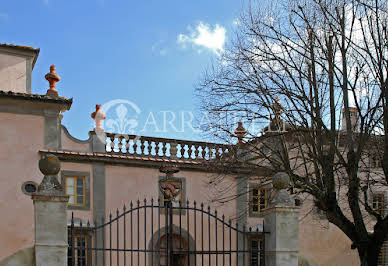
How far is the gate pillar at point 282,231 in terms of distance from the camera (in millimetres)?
9506

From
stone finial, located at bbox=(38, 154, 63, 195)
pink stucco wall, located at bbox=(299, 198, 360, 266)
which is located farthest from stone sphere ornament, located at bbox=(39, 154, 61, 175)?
pink stucco wall, located at bbox=(299, 198, 360, 266)

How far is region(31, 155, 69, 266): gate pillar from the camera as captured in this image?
→ 8.33 m

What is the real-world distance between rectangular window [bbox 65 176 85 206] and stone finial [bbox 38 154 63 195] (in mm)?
9296

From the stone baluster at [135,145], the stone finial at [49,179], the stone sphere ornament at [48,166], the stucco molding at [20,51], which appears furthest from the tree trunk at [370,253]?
the stucco molding at [20,51]

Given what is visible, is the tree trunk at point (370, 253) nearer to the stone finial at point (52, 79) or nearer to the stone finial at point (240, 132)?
the stone finial at point (240, 132)

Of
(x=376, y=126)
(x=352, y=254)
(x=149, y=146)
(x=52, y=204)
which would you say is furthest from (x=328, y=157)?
(x=352, y=254)

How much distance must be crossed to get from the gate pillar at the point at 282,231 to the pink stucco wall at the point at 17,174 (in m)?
9.84

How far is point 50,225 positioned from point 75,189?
9.66 m

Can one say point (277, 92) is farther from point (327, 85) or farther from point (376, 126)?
point (376, 126)

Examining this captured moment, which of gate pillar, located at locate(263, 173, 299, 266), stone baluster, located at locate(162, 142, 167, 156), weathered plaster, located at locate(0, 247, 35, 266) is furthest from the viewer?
stone baluster, located at locate(162, 142, 167, 156)

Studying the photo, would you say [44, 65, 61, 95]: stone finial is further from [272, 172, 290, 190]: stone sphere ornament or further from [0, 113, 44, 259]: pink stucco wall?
[272, 172, 290, 190]: stone sphere ornament

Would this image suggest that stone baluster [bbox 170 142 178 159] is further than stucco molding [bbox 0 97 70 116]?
Yes

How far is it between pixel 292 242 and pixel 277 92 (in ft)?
16.4

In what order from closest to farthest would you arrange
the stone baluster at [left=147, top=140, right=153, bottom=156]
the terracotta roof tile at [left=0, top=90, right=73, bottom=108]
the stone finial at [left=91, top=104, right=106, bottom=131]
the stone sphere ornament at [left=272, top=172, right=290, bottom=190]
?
the stone sphere ornament at [left=272, top=172, right=290, bottom=190] < the terracotta roof tile at [left=0, top=90, right=73, bottom=108] < the stone finial at [left=91, top=104, right=106, bottom=131] < the stone baluster at [left=147, top=140, right=153, bottom=156]
